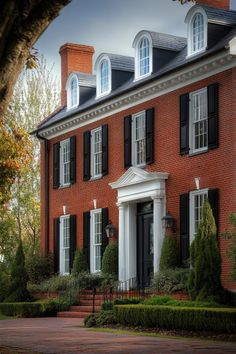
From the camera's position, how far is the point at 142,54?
91.6 feet

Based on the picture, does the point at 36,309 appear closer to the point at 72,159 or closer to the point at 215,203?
the point at 72,159

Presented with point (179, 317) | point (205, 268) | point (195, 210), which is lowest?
point (179, 317)

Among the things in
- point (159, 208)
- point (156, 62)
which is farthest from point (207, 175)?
point (156, 62)

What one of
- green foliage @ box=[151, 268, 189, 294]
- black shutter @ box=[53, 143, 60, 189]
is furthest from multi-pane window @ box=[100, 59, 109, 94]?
green foliage @ box=[151, 268, 189, 294]

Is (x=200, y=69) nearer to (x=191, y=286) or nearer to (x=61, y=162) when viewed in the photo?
(x=191, y=286)

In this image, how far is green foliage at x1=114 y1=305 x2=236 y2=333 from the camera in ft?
58.2

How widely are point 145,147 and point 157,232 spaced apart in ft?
9.74

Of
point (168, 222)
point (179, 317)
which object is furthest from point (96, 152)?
point (179, 317)

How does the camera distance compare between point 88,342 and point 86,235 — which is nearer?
point 88,342

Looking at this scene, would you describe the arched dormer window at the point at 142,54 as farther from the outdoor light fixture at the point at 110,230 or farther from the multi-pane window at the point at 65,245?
the multi-pane window at the point at 65,245

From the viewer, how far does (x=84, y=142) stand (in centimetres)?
3097

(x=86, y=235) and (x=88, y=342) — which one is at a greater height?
(x=86, y=235)

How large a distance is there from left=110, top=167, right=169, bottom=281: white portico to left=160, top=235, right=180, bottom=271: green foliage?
28.2 inches

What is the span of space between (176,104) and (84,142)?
6.47 meters
